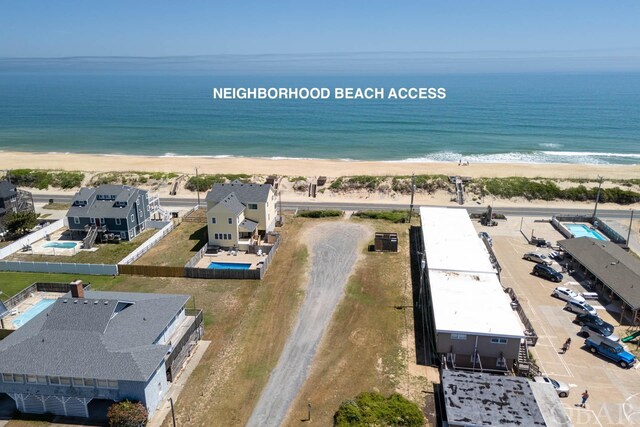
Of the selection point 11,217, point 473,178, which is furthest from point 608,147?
point 11,217

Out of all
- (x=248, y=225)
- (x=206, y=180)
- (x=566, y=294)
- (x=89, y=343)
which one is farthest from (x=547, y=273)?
(x=206, y=180)

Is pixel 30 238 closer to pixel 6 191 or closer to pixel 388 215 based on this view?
pixel 6 191

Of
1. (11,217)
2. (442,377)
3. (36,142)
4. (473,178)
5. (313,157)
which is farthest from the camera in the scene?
(36,142)

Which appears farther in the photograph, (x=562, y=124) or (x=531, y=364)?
(x=562, y=124)

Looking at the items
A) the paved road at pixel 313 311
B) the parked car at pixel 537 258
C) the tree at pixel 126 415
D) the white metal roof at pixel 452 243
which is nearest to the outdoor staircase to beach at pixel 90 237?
the paved road at pixel 313 311

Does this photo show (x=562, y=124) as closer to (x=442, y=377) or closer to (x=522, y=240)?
(x=522, y=240)

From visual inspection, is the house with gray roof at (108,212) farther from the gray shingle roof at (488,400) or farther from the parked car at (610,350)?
the parked car at (610,350)
